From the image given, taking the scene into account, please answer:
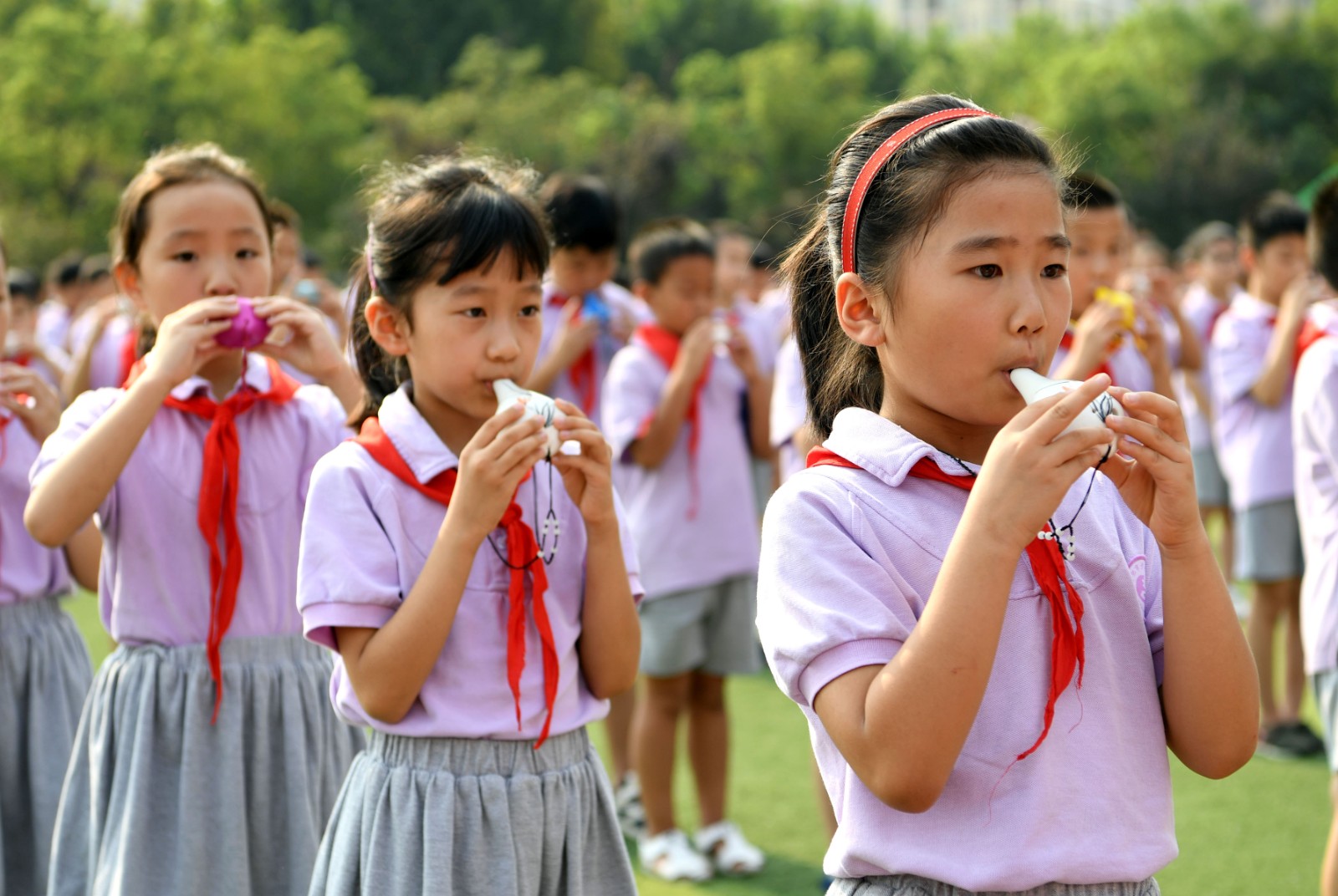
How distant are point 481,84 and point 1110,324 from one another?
36.6 meters

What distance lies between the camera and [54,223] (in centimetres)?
2688

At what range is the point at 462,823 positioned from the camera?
2.25 metres

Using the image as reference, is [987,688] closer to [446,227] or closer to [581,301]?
[446,227]

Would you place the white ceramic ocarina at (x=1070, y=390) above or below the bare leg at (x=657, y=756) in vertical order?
above

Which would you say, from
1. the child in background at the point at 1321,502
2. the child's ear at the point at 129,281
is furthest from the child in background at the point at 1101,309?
the child's ear at the point at 129,281

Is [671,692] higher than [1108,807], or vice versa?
[1108,807]

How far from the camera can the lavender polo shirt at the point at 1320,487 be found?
3.37 m

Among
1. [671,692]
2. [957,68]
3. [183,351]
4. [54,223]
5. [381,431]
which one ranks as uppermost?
[957,68]

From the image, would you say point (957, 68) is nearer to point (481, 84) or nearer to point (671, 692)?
point (481, 84)

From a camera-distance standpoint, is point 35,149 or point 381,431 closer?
point 381,431

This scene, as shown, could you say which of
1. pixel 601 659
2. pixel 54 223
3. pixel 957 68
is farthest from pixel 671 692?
pixel 957 68

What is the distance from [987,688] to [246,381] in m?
1.86

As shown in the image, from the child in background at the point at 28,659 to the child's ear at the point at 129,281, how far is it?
1.03 feet

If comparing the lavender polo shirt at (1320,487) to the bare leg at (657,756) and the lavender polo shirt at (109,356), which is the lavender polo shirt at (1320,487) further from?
the lavender polo shirt at (109,356)
